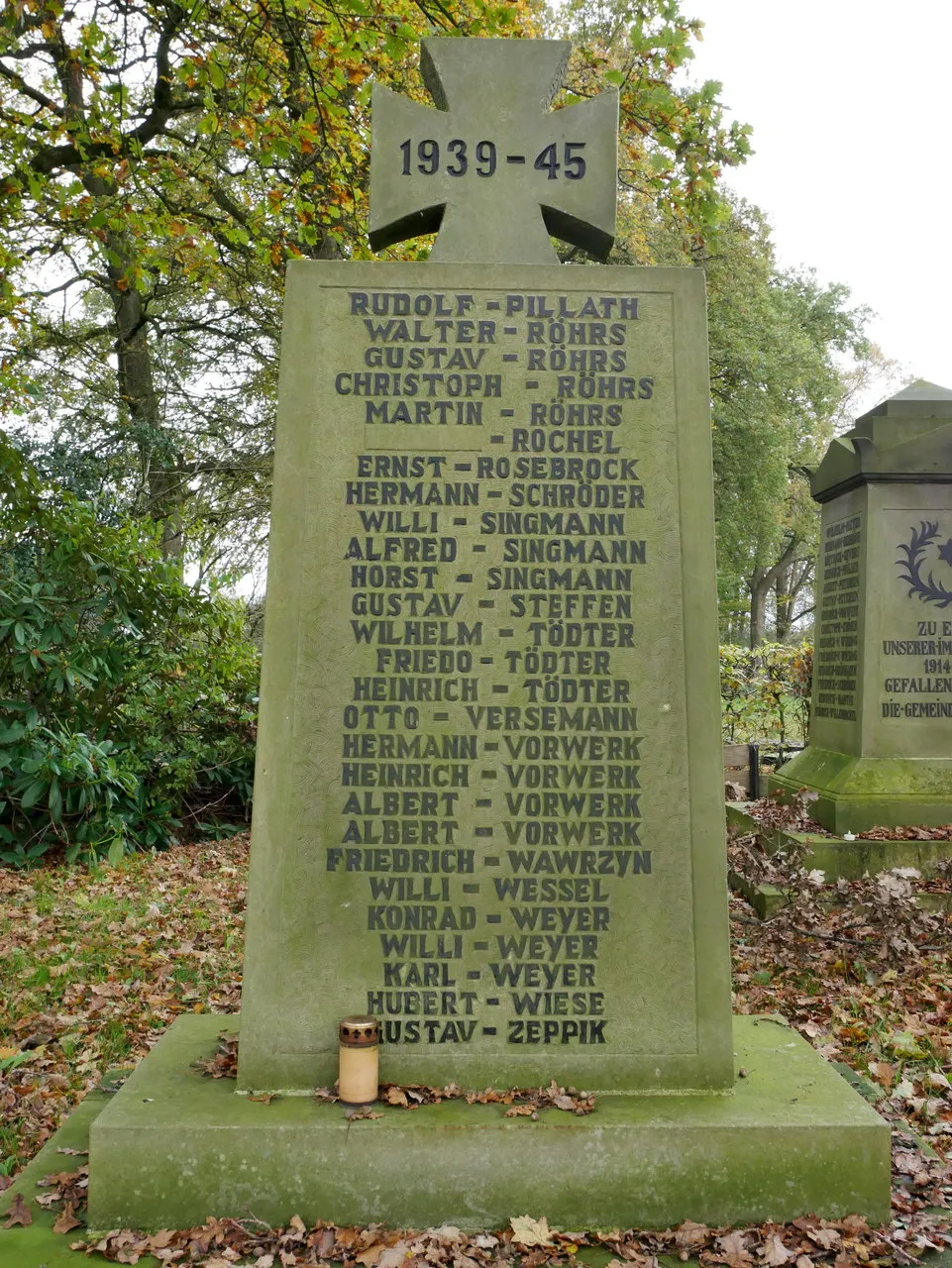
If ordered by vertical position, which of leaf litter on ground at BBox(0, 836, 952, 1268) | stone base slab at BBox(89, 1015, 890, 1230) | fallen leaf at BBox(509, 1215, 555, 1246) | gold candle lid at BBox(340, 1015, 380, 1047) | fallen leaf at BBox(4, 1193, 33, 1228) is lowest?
leaf litter on ground at BBox(0, 836, 952, 1268)

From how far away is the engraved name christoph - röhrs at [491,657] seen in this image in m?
3.29

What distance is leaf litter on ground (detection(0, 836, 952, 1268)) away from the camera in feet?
9.22

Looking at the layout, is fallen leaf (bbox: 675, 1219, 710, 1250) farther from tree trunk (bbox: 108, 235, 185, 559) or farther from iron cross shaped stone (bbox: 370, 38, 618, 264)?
tree trunk (bbox: 108, 235, 185, 559)

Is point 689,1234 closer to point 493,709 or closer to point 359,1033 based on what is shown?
point 359,1033

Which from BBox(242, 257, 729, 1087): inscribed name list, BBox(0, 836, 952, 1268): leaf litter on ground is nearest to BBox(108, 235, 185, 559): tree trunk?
BBox(0, 836, 952, 1268): leaf litter on ground

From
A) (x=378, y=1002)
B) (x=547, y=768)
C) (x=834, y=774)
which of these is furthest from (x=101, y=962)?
(x=834, y=774)

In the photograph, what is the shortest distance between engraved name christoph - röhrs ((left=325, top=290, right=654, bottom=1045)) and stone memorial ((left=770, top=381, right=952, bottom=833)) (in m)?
4.69

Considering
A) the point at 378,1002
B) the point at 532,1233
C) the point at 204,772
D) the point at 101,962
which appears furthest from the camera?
the point at 204,772

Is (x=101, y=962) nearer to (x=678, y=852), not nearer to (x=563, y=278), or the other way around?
(x=678, y=852)

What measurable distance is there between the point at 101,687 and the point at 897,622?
6.71m

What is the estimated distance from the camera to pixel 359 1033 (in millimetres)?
3092

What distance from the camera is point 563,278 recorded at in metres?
3.51

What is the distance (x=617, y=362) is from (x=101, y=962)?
15.2 ft

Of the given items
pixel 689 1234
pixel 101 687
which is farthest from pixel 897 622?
pixel 101 687
